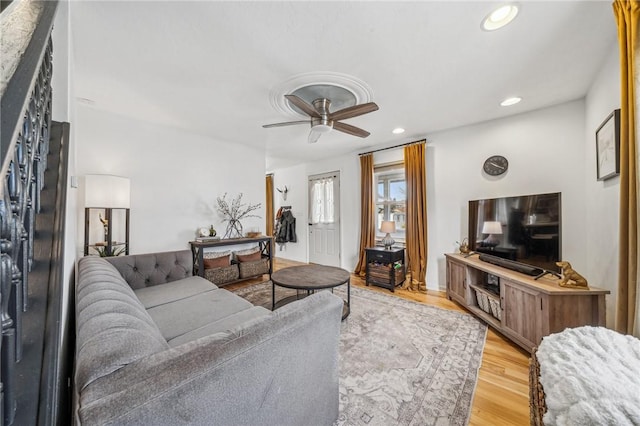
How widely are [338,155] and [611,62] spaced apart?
3.49 m

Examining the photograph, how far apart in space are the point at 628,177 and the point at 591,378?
112 centimetres

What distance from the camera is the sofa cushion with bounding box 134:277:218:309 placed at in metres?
1.92

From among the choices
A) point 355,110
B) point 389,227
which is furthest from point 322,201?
point 355,110

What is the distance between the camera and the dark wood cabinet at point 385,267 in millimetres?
3447

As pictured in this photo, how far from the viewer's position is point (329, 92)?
2252 mm

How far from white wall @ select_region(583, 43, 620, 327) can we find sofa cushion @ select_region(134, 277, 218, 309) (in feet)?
10.8

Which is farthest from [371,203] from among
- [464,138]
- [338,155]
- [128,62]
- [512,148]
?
[128,62]

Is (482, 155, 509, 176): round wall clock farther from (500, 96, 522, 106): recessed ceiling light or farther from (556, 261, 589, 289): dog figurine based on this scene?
(556, 261, 589, 289): dog figurine

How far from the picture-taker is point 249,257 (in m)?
3.84

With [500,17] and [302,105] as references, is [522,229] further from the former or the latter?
[302,105]

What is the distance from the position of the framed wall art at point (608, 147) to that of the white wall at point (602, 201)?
0.26 feet

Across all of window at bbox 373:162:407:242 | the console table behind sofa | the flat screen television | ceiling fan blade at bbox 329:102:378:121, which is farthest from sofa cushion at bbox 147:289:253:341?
window at bbox 373:162:407:242

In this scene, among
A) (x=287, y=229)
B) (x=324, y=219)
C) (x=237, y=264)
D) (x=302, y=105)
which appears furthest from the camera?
(x=287, y=229)

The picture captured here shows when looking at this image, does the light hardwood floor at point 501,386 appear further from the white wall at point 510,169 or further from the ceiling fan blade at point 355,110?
the ceiling fan blade at point 355,110
